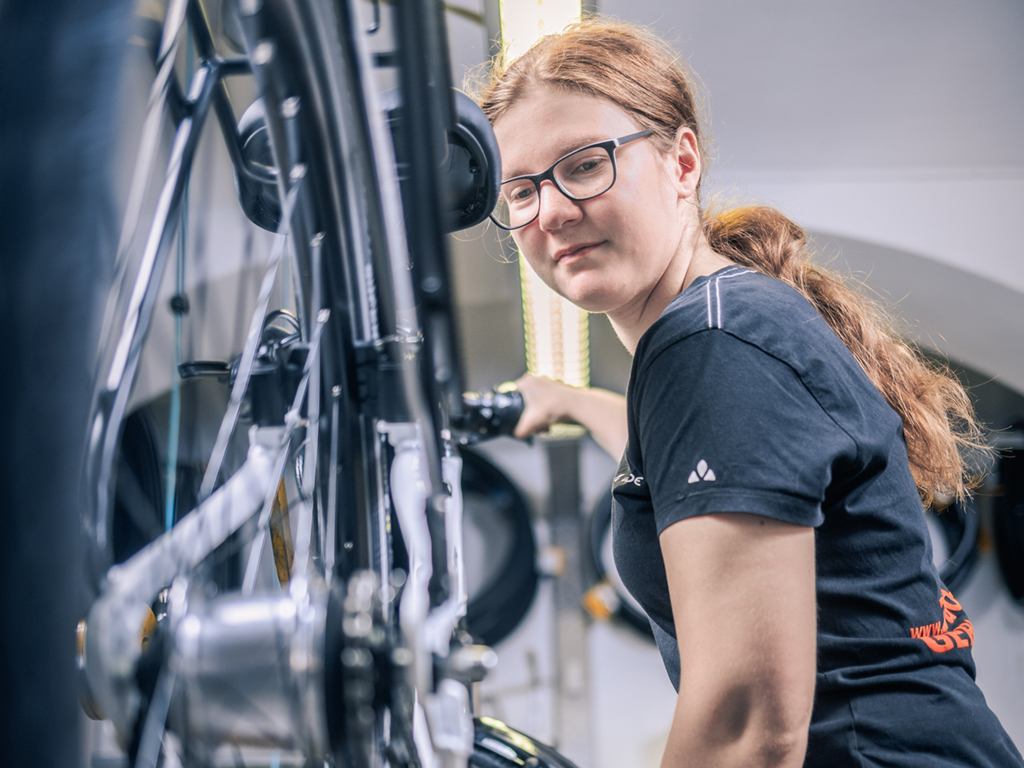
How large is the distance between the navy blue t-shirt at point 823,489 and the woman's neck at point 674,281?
18cm

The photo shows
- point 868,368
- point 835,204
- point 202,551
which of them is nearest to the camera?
point 202,551

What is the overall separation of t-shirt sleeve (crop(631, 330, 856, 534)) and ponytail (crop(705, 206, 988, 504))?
29 centimetres

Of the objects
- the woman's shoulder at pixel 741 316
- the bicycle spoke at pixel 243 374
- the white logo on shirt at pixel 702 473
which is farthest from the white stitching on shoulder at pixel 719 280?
the bicycle spoke at pixel 243 374

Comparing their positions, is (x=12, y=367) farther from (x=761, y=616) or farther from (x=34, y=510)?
(x=761, y=616)

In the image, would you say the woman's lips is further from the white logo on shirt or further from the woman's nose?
the white logo on shirt

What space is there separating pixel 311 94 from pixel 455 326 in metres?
0.19

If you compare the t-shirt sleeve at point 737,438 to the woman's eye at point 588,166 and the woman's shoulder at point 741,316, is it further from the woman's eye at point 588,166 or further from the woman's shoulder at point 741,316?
the woman's eye at point 588,166

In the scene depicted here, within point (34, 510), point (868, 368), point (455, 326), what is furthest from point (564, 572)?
point (34, 510)

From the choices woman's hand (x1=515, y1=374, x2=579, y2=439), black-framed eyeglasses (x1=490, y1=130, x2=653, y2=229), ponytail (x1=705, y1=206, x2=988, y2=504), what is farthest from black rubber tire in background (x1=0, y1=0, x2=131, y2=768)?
woman's hand (x1=515, y1=374, x2=579, y2=439)

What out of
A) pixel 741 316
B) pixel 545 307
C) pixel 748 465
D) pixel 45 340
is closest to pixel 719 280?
pixel 741 316

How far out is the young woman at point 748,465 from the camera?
45 cm

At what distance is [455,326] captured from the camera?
1.70ft

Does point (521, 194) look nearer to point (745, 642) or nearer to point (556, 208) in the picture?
point (556, 208)

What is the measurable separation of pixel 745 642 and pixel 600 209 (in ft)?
1.53
